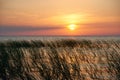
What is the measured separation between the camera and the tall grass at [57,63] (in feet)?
35.7

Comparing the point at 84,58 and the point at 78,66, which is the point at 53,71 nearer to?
the point at 78,66

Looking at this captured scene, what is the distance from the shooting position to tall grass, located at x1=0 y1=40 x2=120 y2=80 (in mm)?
10871

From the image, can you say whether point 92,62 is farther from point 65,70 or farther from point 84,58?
point 65,70

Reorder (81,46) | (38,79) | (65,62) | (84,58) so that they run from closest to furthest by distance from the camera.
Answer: (38,79) → (65,62) → (84,58) → (81,46)

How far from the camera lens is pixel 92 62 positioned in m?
12.9

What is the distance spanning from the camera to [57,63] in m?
11.3

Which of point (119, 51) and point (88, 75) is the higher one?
point (119, 51)

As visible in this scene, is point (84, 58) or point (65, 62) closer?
point (65, 62)

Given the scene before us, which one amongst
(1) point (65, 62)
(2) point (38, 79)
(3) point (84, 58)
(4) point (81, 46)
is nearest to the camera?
(2) point (38, 79)

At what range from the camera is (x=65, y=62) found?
37.4 ft

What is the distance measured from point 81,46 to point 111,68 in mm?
3347

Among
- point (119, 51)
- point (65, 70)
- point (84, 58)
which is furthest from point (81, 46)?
point (65, 70)

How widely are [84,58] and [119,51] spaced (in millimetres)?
1671

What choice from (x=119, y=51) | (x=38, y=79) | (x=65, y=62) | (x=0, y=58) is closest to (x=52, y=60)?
(x=65, y=62)
